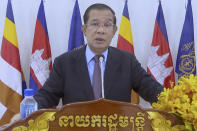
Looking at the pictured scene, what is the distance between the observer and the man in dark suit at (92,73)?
145cm

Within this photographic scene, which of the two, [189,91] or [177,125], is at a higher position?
[189,91]

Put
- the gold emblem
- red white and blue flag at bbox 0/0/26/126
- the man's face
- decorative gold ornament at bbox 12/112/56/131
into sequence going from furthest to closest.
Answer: the gold emblem < red white and blue flag at bbox 0/0/26/126 < the man's face < decorative gold ornament at bbox 12/112/56/131

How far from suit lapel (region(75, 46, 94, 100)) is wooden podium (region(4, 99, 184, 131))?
0.62 meters

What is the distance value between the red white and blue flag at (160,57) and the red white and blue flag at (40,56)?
3.80ft

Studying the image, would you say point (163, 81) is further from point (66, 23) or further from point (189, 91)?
point (189, 91)

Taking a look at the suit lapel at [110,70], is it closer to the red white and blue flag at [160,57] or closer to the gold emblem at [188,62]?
the red white and blue flag at [160,57]

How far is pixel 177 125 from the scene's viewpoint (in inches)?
34.2

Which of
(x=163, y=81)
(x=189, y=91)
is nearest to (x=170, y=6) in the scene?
(x=163, y=81)

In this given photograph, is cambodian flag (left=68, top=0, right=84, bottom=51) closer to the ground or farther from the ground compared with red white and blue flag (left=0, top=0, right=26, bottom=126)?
farther from the ground

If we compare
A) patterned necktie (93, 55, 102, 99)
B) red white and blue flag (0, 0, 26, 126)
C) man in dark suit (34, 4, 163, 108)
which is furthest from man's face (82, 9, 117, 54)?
red white and blue flag (0, 0, 26, 126)

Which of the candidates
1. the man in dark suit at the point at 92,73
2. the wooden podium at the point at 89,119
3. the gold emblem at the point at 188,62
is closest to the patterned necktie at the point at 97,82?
the man in dark suit at the point at 92,73

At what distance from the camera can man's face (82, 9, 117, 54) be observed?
1432 mm

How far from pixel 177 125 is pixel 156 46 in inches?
79.4

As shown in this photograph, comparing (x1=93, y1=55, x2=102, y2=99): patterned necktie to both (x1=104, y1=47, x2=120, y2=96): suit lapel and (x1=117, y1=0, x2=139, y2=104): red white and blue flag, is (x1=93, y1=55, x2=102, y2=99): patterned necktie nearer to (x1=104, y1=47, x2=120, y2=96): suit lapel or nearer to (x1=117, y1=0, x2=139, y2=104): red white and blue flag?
(x1=104, y1=47, x2=120, y2=96): suit lapel
